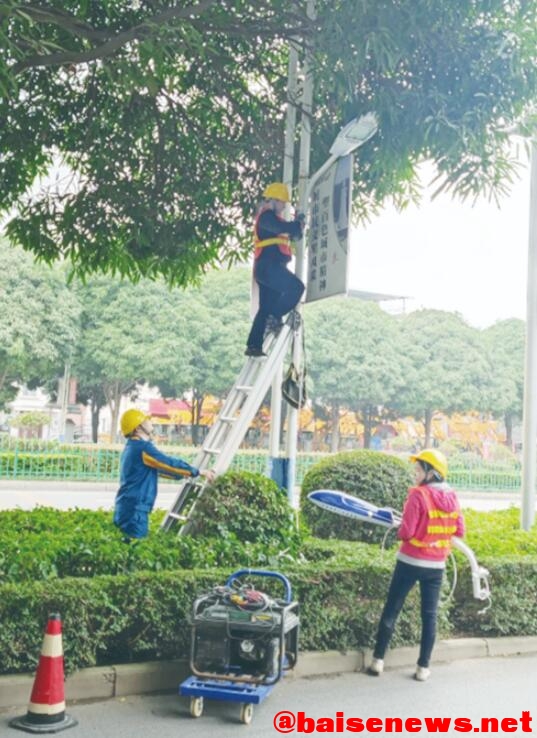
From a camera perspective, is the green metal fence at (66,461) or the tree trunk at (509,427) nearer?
the green metal fence at (66,461)

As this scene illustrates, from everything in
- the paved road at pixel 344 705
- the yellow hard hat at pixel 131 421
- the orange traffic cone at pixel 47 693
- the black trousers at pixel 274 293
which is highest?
the black trousers at pixel 274 293

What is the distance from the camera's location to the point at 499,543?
28.5ft

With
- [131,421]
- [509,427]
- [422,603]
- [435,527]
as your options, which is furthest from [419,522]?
[509,427]

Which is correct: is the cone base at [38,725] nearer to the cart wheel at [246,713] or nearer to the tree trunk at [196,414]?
the cart wheel at [246,713]

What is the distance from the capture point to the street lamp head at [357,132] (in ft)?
25.8

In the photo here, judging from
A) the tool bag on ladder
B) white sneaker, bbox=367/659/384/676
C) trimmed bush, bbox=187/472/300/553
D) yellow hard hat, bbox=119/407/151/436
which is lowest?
white sneaker, bbox=367/659/384/676

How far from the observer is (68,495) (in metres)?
21.6

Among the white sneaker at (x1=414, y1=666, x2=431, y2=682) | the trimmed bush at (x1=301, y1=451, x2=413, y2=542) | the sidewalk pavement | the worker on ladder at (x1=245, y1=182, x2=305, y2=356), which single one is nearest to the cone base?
the sidewalk pavement

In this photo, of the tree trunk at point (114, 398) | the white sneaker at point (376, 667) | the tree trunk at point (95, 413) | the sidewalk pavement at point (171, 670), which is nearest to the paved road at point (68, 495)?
the tree trunk at point (114, 398)

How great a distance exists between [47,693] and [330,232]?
533 centimetres

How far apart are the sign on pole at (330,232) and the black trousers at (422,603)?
2958mm

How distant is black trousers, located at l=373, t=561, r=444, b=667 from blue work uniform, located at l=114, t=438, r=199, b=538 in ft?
6.44

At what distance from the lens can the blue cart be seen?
506 cm

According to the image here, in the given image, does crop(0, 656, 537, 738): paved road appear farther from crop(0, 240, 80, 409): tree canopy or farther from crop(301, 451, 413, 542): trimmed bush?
crop(0, 240, 80, 409): tree canopy
